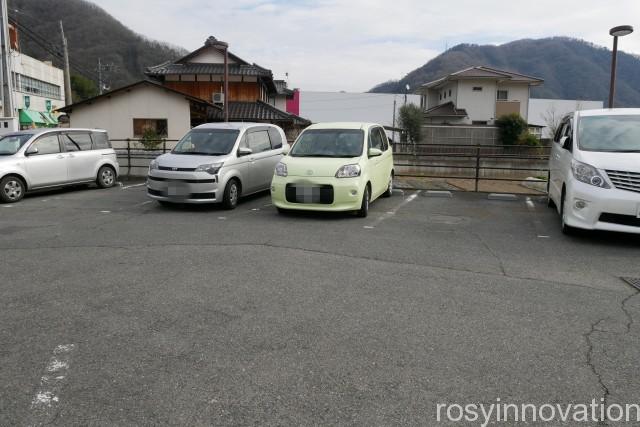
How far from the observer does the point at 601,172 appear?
663 centimetres

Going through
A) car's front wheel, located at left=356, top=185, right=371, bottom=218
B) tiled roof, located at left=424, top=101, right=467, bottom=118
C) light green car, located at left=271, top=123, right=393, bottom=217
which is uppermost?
tiled roof, located at left=424, top=101, right=467, bottom=118

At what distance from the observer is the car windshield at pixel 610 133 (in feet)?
23.4

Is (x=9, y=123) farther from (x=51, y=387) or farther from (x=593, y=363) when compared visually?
(x=593, y=363)

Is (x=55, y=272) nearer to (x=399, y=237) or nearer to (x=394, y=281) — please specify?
(x=394, y=281)

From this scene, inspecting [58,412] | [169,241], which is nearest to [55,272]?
[169,241]

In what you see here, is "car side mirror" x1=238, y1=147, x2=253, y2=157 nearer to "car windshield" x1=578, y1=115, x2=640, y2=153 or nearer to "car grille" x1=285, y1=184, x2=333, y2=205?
"car grille" x1=285, y1=184, x2=333, y2=205

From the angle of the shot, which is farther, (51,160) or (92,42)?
(92,42)

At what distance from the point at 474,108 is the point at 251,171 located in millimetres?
35970

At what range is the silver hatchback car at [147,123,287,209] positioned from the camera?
917 cm

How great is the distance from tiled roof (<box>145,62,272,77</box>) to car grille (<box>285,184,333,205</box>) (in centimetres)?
1974

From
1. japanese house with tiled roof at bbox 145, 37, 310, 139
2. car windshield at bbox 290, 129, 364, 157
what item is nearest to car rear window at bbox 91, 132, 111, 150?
car windshield at bbox 290, 129, 364, 157

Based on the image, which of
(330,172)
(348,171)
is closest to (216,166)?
(330,172)

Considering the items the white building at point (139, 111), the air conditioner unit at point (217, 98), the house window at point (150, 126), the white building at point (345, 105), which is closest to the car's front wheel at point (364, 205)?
the white building at point (139, 111)

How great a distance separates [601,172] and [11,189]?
35.3 ft
